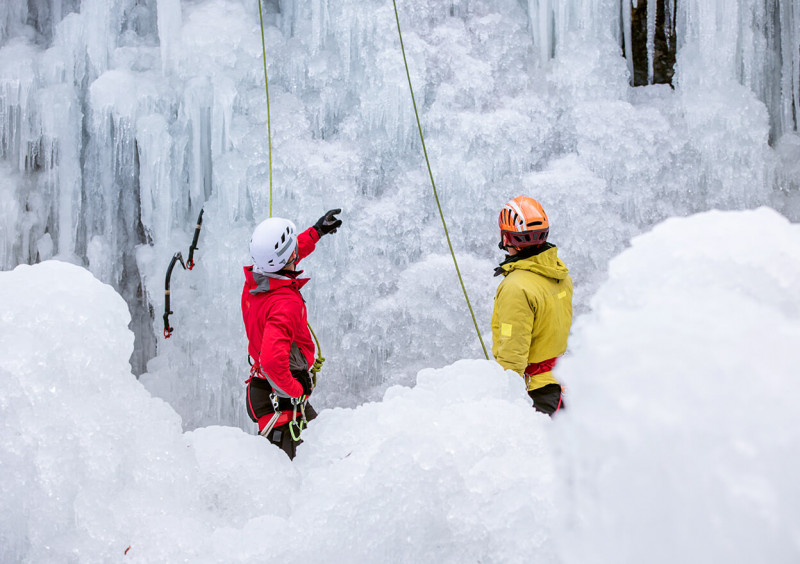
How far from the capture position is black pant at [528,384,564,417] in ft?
10.5

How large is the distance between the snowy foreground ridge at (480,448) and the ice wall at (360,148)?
7.81ft

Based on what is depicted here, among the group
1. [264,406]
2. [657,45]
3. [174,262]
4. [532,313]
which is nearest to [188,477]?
[264,406]

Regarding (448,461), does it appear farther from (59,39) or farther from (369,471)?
(59,39)

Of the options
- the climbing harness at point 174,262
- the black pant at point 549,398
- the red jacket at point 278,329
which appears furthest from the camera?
the climbing harness at point 174,262

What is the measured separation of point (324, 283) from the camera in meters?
5.07

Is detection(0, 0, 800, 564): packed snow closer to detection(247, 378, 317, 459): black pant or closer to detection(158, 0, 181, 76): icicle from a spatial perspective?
detection(158, 0, 181, 76): icicle

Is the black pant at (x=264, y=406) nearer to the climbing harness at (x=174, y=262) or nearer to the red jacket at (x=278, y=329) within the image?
the red jacket at (x=278, y=329)

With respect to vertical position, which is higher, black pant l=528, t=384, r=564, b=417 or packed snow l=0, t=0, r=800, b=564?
packed snow l=0, t=0, r=800, b=564

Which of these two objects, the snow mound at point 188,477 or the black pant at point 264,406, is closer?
the snow mound at point 188,477

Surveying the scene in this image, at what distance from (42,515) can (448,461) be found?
4.07 ft

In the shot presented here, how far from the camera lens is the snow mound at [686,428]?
1.01 m

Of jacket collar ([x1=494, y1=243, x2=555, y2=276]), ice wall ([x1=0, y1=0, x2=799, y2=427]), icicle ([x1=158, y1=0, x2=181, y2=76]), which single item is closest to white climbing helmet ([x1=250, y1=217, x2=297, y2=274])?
jacket collar ([x1=494, y1=243, x2=555, y2=276])

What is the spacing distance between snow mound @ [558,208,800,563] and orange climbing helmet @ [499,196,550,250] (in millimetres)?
1820

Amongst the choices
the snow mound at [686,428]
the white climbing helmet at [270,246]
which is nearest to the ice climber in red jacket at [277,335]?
the white climbing helmet at [270,246]
